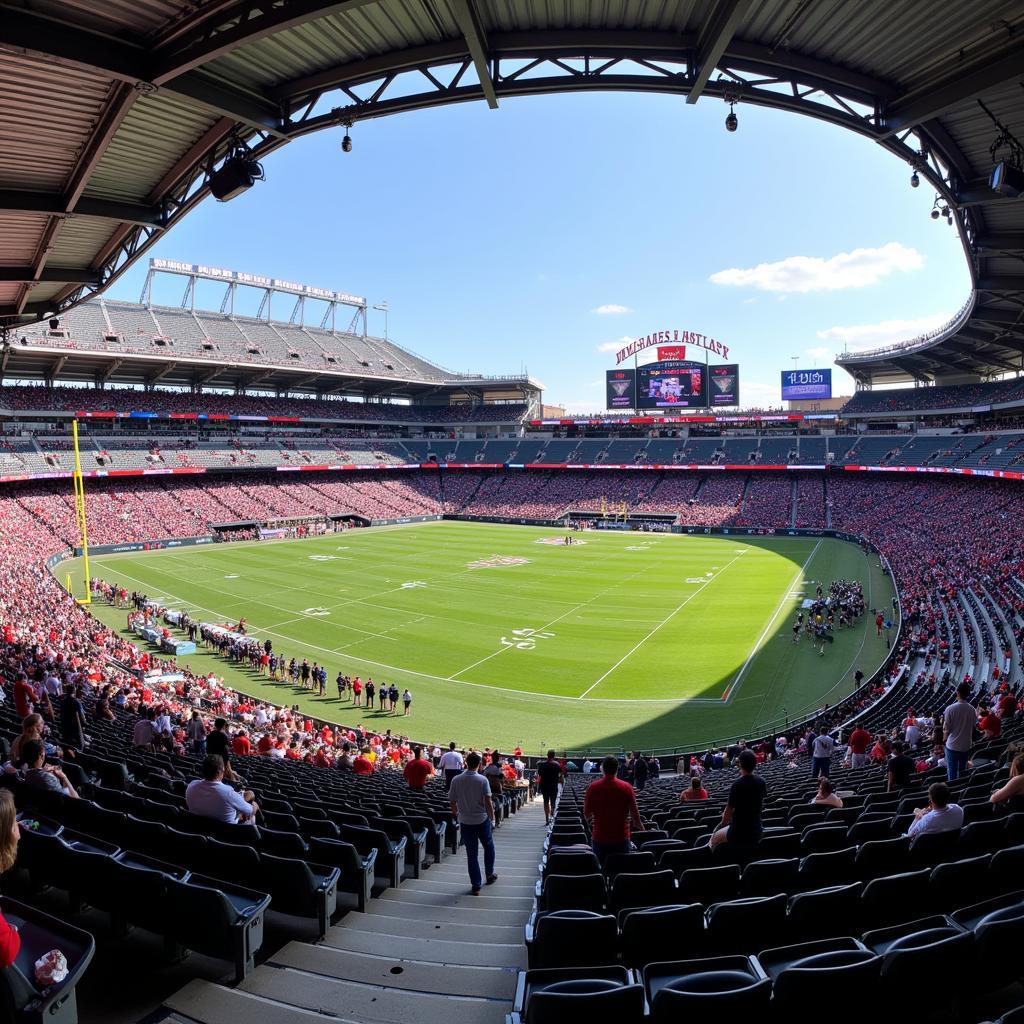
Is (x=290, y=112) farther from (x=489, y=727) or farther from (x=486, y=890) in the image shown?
(x=489, y=727)

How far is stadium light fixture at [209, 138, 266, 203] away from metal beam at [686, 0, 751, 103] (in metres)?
7.10

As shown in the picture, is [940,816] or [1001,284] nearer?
[940,816]

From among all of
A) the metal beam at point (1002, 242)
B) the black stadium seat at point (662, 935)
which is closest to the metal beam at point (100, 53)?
the black stadium seat at point (662, 935)

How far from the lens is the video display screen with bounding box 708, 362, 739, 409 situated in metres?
80.5

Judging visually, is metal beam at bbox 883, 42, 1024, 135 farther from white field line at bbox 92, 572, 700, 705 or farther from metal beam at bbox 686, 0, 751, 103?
white field line at bbox 92, 572, 700, 705

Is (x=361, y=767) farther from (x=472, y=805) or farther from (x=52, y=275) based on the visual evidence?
(x=52, y=275)

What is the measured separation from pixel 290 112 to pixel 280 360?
243ft

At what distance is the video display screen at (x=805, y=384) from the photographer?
3137 inches

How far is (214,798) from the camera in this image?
6.02 m

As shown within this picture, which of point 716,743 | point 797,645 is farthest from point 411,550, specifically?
point 716,743

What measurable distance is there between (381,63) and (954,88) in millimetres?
8611

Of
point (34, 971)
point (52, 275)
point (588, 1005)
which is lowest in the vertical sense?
point (34, 971)

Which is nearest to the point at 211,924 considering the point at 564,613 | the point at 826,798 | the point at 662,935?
the point at 662,935

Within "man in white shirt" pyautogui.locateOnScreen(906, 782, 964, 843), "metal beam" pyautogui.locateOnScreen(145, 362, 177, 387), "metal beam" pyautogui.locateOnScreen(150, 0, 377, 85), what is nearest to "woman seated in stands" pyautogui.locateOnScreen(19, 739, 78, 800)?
"man in white shirt" pyautogui.locateOnScreen(906, 782, 964, 843)
